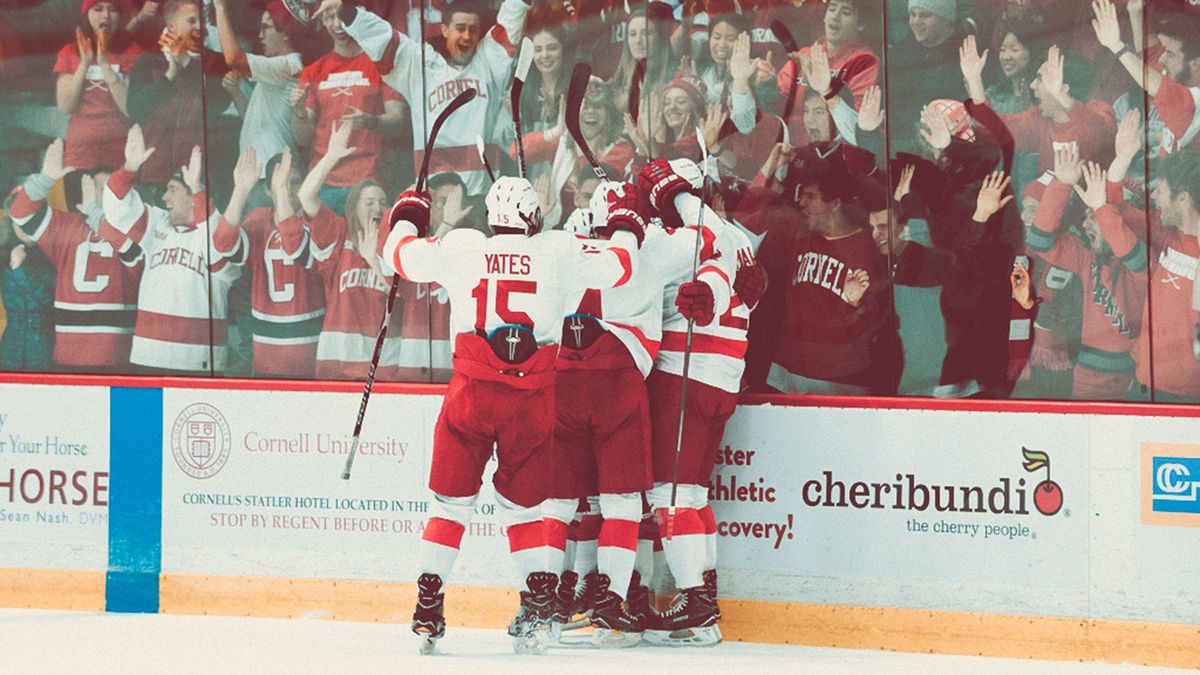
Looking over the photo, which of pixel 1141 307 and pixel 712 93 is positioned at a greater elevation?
pixel 712 93

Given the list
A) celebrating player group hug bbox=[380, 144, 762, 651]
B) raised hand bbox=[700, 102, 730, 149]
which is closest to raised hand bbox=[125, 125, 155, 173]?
celebrating player group hug bbox=[380, 144, 762, 651]

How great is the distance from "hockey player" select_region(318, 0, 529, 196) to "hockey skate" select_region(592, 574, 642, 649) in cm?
179

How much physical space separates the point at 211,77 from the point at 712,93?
2.15 metres

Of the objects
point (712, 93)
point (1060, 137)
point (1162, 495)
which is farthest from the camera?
point (712, 93)

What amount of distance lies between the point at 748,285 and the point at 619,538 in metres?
1.04

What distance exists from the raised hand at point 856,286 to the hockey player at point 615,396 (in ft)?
1.83

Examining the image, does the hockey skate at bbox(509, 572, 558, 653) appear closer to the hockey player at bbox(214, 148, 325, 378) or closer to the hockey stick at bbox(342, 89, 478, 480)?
the hockey stick at bbox(342, 89, 478, 480)

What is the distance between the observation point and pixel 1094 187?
5.73 metres

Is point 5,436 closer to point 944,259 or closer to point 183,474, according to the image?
point 183,474

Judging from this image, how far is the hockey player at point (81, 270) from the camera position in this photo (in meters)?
6.91

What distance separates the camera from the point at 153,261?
22.6 ft

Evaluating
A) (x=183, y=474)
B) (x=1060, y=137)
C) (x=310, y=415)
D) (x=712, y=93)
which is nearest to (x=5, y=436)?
(x=183, y=474)

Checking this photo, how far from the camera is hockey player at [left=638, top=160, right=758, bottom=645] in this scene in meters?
5.79

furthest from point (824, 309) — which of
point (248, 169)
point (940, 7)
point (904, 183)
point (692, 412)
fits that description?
point (248, 169)
